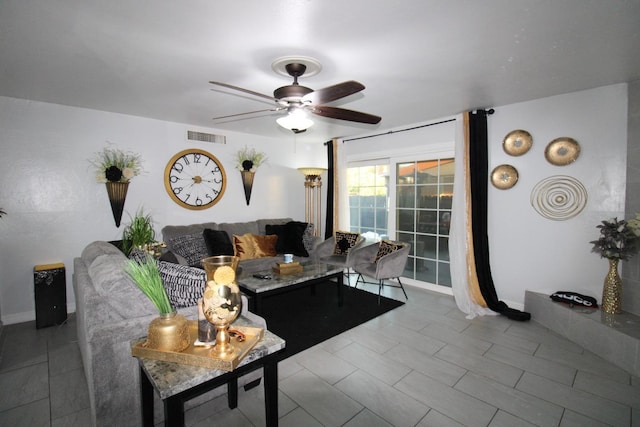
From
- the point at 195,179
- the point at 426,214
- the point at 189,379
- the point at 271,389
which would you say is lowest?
the point at 271,389

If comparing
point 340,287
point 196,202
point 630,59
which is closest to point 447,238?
point 340,287

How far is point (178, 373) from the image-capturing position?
3.75 feet

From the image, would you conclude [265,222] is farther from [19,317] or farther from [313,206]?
[19,317]

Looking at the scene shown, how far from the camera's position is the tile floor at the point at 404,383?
72.3 inches

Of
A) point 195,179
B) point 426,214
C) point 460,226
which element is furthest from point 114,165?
point 460,226

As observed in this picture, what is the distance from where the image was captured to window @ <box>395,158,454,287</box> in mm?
4078

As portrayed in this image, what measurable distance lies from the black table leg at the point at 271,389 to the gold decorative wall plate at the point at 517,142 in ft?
11.5

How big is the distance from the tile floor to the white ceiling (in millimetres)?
2455

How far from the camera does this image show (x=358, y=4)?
159cm

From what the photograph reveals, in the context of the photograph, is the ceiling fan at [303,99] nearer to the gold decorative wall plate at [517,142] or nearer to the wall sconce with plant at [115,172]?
the gold decorative wall plate at [517,142]

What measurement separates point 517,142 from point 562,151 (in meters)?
0.44

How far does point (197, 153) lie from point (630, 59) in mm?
4808

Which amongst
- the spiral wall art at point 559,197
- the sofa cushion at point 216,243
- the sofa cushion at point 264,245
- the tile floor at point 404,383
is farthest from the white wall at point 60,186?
the spiral wall art at point 559,197

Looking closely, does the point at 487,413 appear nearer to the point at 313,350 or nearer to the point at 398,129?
the point at 313,350
